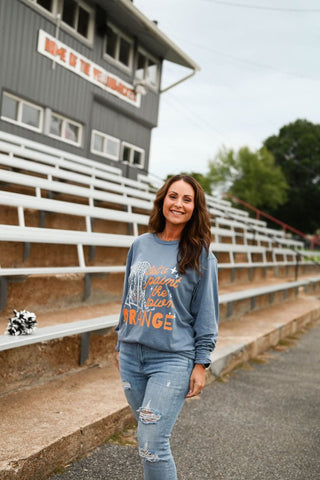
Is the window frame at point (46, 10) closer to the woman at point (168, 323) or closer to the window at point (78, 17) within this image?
the window at point (78, 17)

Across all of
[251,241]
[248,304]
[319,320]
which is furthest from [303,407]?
[251,241]

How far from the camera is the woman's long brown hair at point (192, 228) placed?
1.89 m

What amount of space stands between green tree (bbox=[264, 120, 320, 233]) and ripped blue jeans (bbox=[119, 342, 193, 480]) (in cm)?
3937

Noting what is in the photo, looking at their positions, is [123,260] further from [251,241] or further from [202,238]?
[251,241]

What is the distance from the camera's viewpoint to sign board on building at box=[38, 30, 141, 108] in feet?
32.7

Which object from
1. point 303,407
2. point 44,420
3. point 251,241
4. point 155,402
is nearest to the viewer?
point 155,402

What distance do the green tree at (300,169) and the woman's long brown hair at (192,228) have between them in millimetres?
39072

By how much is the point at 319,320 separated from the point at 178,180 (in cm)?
699

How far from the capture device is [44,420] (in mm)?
2496

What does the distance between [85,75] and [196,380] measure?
416 inches

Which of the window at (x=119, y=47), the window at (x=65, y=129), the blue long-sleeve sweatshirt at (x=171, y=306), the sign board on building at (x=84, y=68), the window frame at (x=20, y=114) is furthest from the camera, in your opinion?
the window at (x=119, y=47)

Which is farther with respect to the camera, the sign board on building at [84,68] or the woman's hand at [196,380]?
the sign board on building at [84,68]

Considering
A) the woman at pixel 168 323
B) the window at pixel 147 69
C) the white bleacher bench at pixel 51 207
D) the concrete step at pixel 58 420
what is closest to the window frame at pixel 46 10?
the window at pixel 147 69

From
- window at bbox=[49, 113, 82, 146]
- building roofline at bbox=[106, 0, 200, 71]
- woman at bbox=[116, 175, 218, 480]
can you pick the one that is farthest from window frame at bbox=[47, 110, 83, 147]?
woman at bbox=[116, 175, 218, 480]
